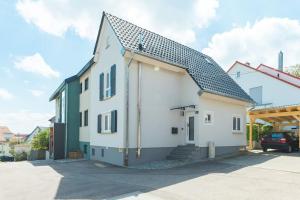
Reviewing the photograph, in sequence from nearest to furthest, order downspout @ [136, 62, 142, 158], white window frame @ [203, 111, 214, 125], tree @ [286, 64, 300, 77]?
1. downspout @ [136, 62, 142, 158]
2. white window frame @ [203, 111, 214, 125]
3. tree @ [286, 64, 300, 77]

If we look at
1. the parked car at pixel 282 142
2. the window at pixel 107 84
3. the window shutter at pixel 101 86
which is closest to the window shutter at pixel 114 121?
the window at pixel 107 84

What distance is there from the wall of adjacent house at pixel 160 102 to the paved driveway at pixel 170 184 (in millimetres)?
3056

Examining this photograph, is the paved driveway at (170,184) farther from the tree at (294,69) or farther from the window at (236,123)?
the tree at (294,69)

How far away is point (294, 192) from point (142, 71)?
31.5 ft

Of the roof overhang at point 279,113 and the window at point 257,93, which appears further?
the window at point 257,93

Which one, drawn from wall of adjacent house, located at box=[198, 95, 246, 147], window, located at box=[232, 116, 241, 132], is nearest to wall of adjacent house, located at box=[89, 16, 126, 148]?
wall of adjacent house, located at box=[198, 95, 246, 147]

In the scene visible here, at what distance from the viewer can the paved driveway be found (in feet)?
26.3

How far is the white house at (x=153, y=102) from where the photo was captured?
14.7 metres

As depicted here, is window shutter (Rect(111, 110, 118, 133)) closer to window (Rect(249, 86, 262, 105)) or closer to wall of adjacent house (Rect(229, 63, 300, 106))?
wall of adjacent house (Rect(229, 63, 300, 106))

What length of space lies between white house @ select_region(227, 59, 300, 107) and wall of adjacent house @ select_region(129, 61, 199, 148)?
14.3 m

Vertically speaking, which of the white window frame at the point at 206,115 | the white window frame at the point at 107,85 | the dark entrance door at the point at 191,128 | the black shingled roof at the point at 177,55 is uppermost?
the black shingled roof at the point at 177,55

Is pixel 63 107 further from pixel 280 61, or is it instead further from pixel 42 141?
pixel 280 61

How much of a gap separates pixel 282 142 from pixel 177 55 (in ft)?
30.7

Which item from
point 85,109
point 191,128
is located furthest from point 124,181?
point 85,109
